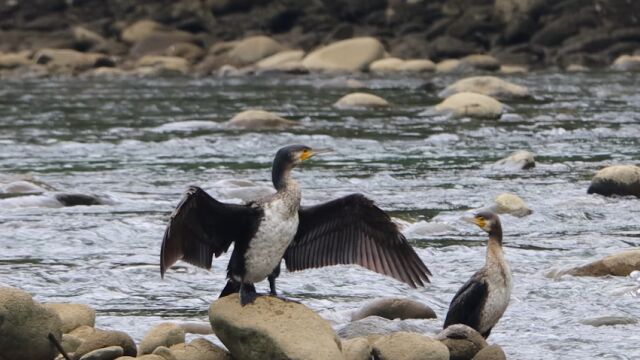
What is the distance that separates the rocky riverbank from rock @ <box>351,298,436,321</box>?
1037 inches

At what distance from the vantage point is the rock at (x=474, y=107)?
2214 centimetres

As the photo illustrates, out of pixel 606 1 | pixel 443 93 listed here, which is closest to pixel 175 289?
pixel 443 93

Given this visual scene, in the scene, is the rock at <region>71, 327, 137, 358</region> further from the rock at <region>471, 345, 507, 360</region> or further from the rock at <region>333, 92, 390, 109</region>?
the rock at <region>333, 92, 390, 109</region>

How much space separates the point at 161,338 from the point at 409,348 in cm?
134

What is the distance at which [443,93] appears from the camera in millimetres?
26375

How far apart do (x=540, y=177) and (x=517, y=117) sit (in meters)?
7.03

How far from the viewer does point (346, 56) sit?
36344 mm

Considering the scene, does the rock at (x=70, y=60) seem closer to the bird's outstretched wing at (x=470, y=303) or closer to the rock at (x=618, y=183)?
the rock at (x=618, y=183)

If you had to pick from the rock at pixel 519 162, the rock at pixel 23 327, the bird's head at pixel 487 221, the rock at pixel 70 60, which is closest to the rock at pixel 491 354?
the bird's head at pixel 487 221

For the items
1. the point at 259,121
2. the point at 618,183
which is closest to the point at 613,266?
the point at 618,183

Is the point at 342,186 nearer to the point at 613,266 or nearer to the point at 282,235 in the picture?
the point at 613,266

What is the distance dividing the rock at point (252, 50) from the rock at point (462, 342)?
3161 cm

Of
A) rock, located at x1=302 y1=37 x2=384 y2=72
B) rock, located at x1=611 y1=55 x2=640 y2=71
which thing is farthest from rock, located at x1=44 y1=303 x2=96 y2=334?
rock, located at x1=302 y1=37 x2=384 y2=72

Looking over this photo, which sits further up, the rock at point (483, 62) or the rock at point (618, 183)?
the rock at point (483, 62)
